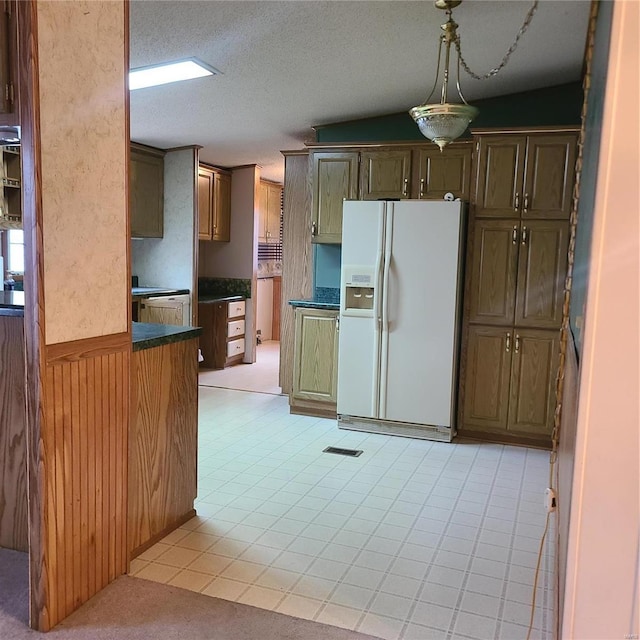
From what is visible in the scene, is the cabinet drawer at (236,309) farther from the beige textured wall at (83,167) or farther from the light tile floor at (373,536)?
the beige textured wall at (83,167)

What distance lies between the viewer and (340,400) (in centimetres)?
451

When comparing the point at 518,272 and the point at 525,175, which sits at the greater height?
the point at 525,175

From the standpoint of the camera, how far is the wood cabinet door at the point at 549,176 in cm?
392

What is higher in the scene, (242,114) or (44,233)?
(242,114)

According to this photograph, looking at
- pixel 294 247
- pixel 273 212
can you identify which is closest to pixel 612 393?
pixel 294 247

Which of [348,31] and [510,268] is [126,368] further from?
[510,268]

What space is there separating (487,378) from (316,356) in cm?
132

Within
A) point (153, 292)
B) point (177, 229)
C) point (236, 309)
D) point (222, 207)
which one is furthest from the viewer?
point (222, 207)

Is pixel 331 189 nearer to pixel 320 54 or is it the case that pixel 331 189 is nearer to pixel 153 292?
pixel 320 54

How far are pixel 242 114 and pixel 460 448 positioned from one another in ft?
9.74

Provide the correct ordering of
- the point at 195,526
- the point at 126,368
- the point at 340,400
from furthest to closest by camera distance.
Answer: the point at 340,400, the point at 195,526, the point at 126,368

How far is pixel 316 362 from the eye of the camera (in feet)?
15.7

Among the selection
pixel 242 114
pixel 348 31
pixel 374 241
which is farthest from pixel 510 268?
pixel 242 114

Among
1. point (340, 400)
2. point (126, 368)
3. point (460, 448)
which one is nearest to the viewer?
point (126, 368)
